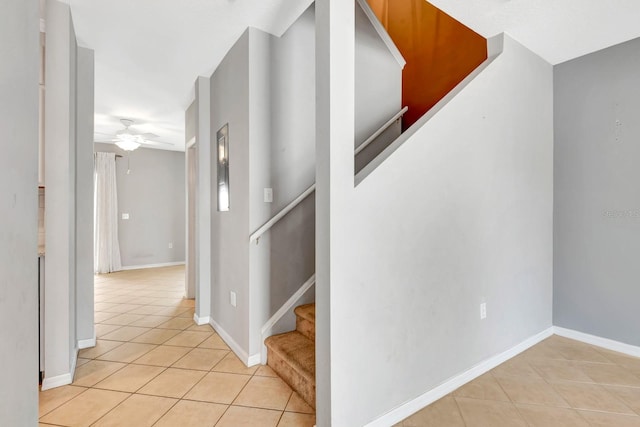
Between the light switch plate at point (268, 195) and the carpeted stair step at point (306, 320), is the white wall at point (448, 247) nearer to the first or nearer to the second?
the carpeted stair step at point (306, 320)

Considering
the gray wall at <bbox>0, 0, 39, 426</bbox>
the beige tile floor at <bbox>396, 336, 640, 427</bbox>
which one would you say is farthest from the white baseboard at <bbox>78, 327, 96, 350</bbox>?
the beige tile floor at <bbox>396, 336, 640, 427</bbox>

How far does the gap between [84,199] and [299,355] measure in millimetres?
2293

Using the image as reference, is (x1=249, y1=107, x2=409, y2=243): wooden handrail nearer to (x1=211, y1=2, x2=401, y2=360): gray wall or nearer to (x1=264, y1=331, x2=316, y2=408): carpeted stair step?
(x1=211, y1=2, x2=401, y2=360): gray wall

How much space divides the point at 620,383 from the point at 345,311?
6.70ft

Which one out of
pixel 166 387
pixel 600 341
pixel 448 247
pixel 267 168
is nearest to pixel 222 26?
pixel 267 168

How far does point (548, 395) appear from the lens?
6.20ft

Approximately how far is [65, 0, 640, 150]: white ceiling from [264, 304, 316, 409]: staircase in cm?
221

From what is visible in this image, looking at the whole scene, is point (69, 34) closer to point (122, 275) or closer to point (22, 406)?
point (22, 406)

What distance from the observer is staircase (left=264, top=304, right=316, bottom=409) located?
1818 millimetres

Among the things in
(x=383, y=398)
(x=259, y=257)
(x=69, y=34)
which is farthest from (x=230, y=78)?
(x=383, y=398)

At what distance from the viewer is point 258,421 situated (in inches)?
65.4

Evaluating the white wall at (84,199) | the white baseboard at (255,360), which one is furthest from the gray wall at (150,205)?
the white baseboard at (255,360)

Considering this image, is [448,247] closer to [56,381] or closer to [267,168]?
[267,168]

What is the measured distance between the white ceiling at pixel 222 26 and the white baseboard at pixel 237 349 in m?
2.49
